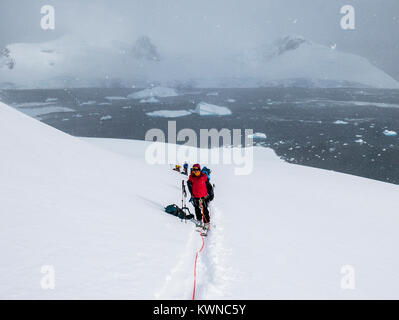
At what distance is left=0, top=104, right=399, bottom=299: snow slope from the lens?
4094 mm

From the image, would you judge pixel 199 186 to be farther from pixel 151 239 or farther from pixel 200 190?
pixel 151 239

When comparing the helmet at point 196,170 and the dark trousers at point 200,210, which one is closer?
the helmet at point 196,170

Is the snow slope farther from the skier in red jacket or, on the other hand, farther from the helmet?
the helmet

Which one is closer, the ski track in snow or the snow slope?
the snow slope

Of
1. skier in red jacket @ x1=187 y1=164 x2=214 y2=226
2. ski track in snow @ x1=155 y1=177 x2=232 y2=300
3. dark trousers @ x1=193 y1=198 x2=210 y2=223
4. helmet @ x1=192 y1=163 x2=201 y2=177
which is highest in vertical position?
helmet @ x1=192 y1=163 x2=201 y2=177

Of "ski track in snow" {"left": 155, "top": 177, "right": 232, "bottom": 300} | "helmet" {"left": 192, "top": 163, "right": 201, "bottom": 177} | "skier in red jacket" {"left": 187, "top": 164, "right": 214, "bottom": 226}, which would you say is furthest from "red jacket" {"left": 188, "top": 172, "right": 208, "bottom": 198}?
"ski track in snow" {"left": 155, "top": 177, "right": 232, "bottom": 300}

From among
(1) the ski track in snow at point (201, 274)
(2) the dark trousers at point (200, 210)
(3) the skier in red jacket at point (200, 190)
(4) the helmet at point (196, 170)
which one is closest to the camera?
(1) the ski track in snow at point (201, 274)

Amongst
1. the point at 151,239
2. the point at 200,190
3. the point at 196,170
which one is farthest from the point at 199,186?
the point at 151,239

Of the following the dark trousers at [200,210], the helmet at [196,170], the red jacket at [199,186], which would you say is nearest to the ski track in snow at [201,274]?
the dark trousers at [200,210]

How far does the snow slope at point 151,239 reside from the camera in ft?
13.4

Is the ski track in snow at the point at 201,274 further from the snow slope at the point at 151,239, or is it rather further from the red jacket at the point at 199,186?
the red jacket at the point at 199,186

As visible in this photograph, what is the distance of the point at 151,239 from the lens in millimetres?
5637

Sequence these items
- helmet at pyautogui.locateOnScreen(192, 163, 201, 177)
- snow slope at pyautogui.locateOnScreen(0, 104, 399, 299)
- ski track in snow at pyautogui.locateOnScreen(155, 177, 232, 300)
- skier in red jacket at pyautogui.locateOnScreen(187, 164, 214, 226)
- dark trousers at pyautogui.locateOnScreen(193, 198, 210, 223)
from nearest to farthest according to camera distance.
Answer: snow slope at pyautogui.locateOnScreen(0, 104, 399, 299), ski track in snow at pyautogui.locateOnScreen(155, 177, 232, 300), helmet at pyautogui.locateOnScreen(192, 163, 201, 177), skier in red jacket at pyautogui.locateOnScreen(187, 164, 214, 226), dark trousers at pyautogui.locateOnScreen(193, 198, 210, 223)
